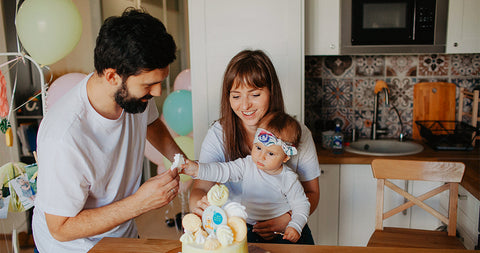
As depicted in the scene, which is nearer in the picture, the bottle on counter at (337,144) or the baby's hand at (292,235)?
the baby's hand at (292,235)

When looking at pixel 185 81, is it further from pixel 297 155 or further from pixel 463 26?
pixel 463 26

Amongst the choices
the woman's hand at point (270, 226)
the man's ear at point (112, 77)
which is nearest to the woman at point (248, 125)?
the woman's hand at point (270, 226)

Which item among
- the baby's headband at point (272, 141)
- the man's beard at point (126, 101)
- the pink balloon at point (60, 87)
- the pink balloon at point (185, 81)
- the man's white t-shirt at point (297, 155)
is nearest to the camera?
the man's beard at point (126, 101)

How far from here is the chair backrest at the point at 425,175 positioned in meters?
1.84

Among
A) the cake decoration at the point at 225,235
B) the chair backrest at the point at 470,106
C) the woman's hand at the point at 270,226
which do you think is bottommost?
the woman's hand at the point at 270,226

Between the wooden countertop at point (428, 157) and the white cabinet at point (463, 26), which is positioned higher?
the white cabinet at point (463, 26)

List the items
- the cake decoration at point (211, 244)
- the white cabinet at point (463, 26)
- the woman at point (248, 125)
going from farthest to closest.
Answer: the white cabinet at point (463, 26), the woman at point (248, 125), the cake decoration at point (211, 244)

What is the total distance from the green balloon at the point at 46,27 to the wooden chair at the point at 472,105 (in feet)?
8.68

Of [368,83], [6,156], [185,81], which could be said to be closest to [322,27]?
[368,83]

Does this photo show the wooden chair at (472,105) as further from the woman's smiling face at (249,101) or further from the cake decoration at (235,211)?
the cake decoration at (235,211)

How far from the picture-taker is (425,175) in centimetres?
191

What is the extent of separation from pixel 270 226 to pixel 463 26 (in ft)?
6.41

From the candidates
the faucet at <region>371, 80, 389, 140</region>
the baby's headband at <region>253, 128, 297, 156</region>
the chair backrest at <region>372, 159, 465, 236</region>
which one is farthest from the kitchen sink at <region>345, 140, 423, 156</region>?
the baby's headband at <region>253, 128, 297, 156</region>

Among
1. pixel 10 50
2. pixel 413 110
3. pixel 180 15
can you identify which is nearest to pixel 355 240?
pixel 413 110
